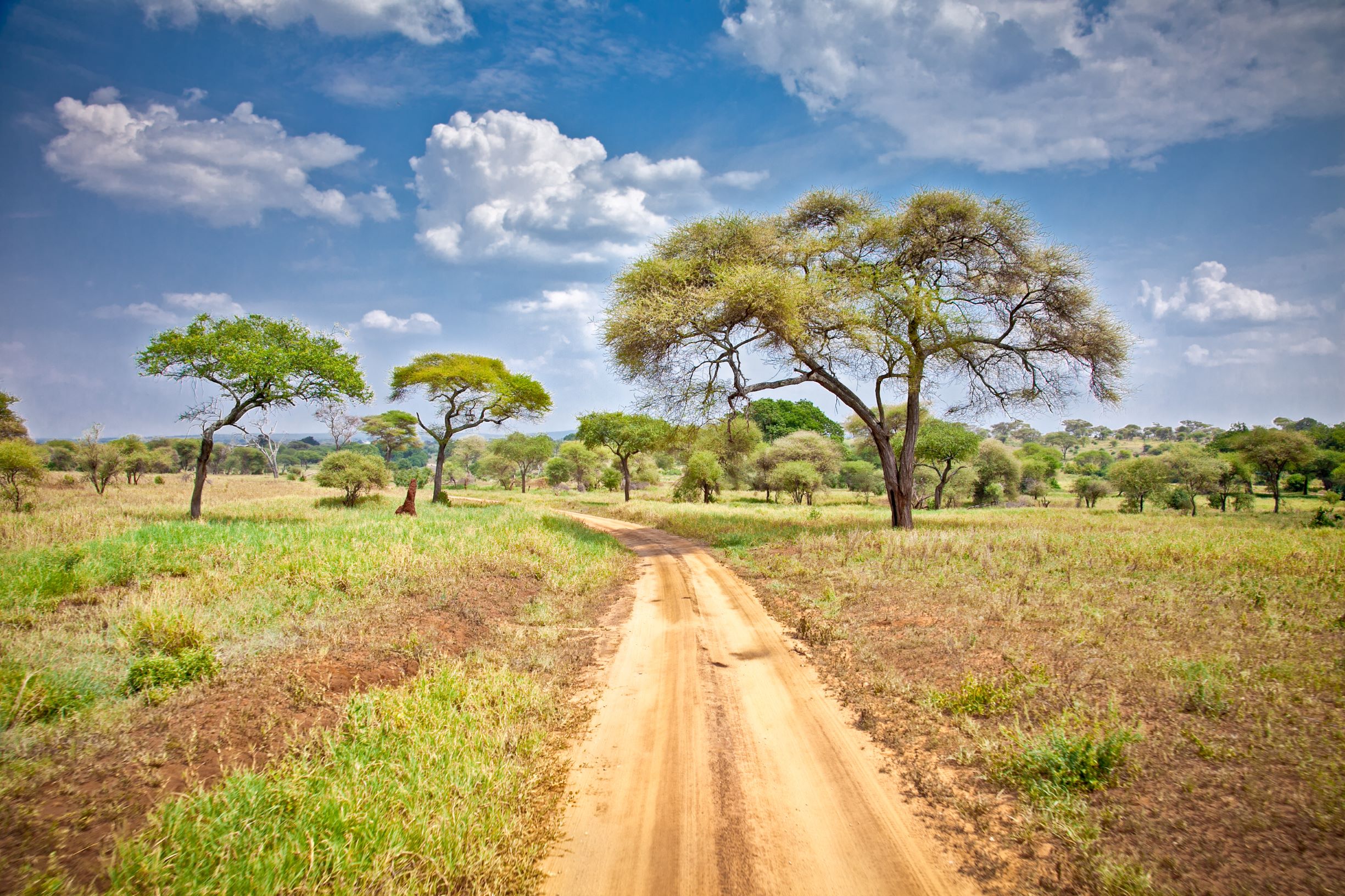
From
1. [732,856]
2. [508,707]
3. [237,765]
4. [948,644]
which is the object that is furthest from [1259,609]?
[237,765]

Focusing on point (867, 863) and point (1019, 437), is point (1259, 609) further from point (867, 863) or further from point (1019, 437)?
point (1019, 437)

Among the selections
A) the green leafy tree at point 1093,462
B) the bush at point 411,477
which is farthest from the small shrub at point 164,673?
the green leafy tree at point 1093,462

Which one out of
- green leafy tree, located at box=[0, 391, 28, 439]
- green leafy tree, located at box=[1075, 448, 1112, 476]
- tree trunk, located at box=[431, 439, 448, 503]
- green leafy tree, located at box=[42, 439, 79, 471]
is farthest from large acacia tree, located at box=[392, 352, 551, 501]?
green leafy tree, located at box=[1075, 448, 1112, 476]

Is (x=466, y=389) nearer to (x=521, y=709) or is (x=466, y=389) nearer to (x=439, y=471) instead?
(x=439, y=471)

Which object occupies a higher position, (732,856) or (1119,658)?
(1119,658)

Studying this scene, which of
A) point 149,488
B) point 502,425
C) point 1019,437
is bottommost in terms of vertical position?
point 149,488

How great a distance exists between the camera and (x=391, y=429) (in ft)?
238

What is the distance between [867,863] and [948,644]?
170 inches

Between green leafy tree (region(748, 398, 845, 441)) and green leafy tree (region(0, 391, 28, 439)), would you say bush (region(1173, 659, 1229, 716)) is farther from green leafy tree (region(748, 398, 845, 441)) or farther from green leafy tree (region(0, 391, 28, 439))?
green leafy tree (region(748, 398, 845, 441))

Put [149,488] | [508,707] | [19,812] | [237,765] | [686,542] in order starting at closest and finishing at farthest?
[19,812], [237,765], [508,707], [686,542], [149,488]

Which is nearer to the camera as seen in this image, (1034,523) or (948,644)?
(948,644)

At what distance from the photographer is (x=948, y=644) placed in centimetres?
706

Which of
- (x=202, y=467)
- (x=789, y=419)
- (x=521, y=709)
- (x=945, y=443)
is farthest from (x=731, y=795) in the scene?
(x=789, y=419)

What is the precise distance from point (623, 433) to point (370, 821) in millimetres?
35543
